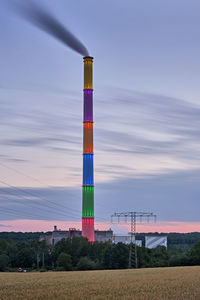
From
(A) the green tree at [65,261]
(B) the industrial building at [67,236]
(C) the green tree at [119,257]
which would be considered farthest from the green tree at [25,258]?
(B) the industrial building at [67,236]

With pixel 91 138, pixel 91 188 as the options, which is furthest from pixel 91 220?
pixel 91 138

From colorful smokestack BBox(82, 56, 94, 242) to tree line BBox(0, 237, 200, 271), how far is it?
304cm

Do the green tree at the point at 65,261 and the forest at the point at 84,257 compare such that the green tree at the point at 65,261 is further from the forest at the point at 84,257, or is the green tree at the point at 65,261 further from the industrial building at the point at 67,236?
the industrial building at the point at 67,236

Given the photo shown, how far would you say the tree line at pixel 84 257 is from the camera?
79.6 metres

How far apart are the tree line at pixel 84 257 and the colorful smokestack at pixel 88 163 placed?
304cm

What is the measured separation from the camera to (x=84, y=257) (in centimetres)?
8656

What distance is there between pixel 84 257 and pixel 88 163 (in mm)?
16278

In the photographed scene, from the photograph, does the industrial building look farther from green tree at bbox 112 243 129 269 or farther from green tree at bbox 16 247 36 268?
green tree at bbox 112 243 129 269

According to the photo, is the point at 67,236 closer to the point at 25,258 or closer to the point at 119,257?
the point at 25,258

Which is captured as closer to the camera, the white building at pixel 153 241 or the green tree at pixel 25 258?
the green tree at pixel 25 258

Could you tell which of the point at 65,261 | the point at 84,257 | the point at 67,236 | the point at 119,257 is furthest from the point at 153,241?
the point at 119,257

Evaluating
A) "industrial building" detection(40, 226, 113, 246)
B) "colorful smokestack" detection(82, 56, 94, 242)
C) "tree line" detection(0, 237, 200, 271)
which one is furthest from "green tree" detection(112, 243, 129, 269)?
"industrial building" detection(40, 226, 113, 246)

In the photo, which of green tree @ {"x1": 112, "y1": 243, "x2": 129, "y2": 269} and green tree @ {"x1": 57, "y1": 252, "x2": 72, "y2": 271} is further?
green tree @ {"x1": 57, "y1": 252, "x2": 72, "y2": 271}

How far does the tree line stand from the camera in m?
79.6
